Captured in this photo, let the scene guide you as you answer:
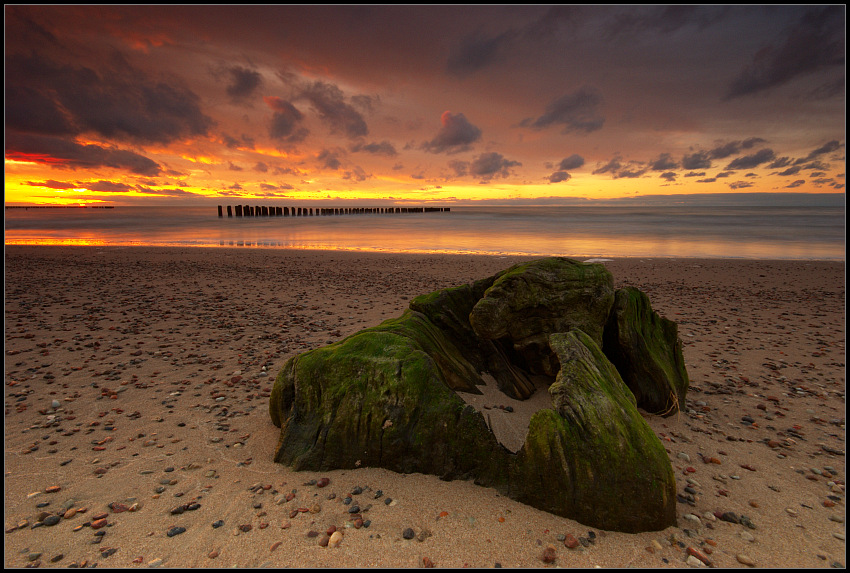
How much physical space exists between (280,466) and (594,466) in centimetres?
309

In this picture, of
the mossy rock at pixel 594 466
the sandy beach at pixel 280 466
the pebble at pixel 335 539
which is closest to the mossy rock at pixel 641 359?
the sandy beach at pixel 280 466

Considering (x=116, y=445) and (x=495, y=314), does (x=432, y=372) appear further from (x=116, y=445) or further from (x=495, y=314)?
(x=116, y=445)

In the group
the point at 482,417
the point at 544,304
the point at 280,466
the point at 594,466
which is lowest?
the point at 280,466

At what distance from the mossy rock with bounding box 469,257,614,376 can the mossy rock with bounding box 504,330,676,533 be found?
5.47 ft

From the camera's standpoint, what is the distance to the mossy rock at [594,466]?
3562 millimetres

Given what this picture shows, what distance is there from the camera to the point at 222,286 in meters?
14.6

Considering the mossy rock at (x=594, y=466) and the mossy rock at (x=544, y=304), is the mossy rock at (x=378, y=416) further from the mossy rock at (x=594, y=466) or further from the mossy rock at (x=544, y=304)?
the mossy rock at (x=544, y=304)

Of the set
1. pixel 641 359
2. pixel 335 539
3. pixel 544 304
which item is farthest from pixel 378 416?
pixel 641 359

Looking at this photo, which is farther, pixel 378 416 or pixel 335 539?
pixel 378 416

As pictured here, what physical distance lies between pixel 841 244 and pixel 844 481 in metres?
39.9

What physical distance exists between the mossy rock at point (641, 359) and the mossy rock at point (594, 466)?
2.15 meters

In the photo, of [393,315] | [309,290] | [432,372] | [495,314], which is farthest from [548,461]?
[309,290]

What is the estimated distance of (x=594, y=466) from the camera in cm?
362

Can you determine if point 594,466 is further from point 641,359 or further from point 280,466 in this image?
point 280,466
